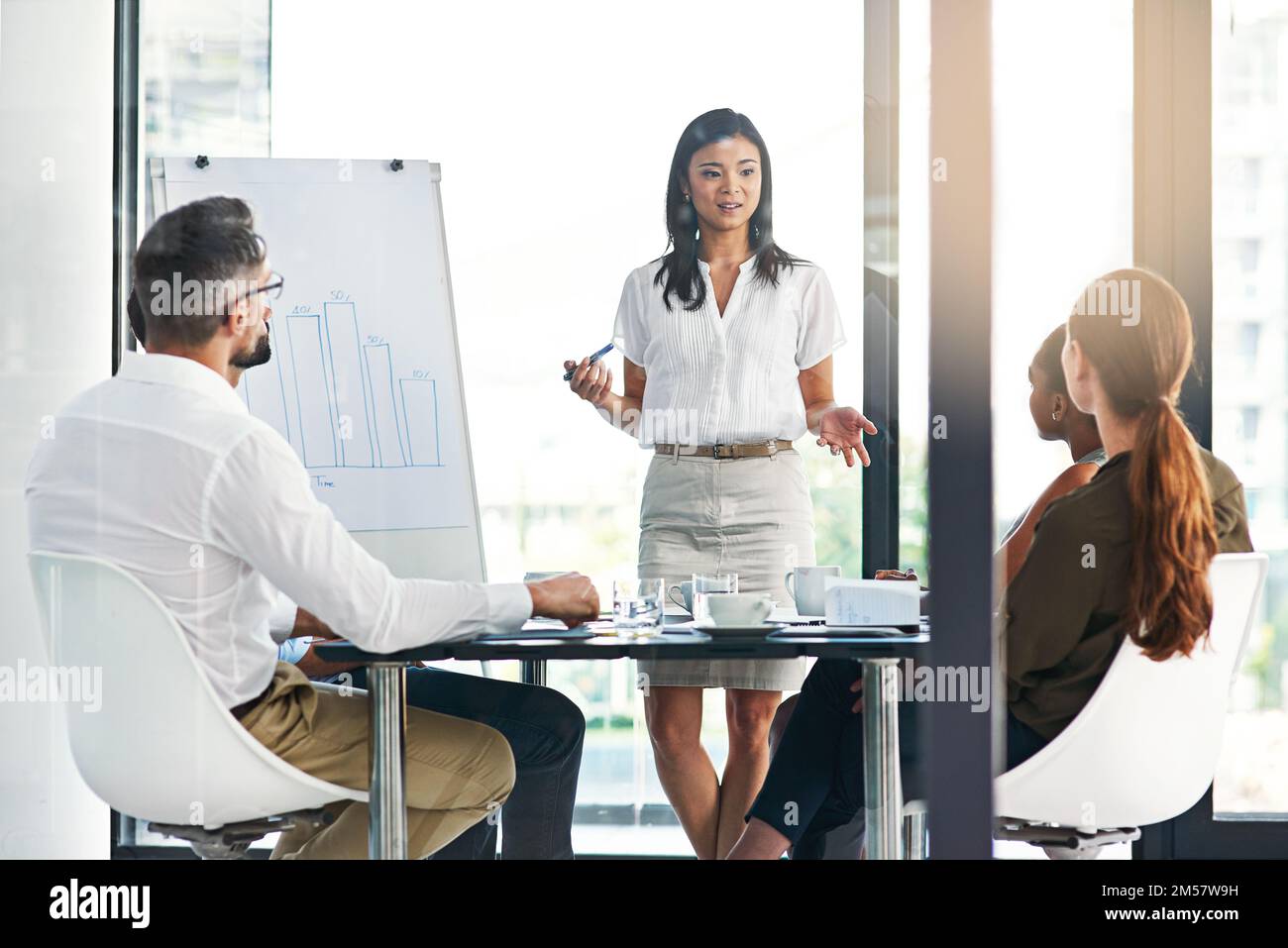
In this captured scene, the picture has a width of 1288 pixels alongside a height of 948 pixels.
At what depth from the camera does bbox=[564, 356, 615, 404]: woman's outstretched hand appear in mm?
2596

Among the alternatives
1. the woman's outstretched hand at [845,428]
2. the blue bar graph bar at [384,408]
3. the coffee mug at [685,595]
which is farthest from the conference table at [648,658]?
the blue bar graph bar at [384,408]

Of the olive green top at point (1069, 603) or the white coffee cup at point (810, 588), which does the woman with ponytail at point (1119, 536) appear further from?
the white coffee cup at point (810, 588)

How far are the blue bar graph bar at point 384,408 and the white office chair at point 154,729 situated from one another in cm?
111

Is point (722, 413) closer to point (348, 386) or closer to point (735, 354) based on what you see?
point (735, 354)

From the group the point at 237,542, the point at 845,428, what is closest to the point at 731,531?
the point at 845,428

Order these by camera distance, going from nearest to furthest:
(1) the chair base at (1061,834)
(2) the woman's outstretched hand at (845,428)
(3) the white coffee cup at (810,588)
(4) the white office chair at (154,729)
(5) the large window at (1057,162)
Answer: (4) the white office chair at (154,729), (1) the chair base at (1061,834), (3) the white coffee cup at (810,588), (2) the woman's outstretched hand at (845,428), (5) the large window at (1057,162)

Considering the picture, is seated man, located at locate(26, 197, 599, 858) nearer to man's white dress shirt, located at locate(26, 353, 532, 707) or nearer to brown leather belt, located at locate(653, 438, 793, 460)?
man's white dress shirt, located at locate(26, 353, 532, 707)

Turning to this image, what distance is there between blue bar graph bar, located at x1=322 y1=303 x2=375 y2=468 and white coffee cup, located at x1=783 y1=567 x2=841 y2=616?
1.19 meters

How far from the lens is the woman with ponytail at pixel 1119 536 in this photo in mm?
1750

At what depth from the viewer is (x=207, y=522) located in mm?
1765

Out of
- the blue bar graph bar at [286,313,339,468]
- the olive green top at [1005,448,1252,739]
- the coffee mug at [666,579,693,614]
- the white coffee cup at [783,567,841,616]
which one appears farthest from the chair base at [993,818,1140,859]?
the blue bar graph bar at [286,313,339,468]

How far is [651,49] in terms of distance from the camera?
325 centimetres
